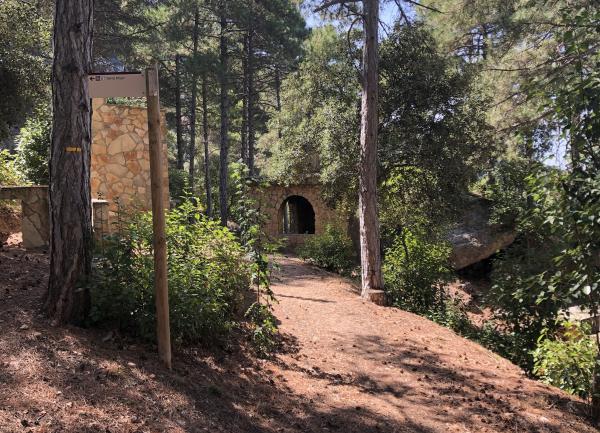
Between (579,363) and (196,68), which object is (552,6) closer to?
(579,363)

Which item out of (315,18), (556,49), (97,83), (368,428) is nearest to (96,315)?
(97,83)

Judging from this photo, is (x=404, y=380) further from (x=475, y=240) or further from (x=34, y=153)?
(x=475, y=240)

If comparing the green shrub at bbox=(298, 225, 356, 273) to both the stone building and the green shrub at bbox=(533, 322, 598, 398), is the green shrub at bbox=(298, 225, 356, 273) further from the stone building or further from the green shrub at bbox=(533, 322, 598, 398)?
the green shrub at bbox=(533, 322, 598, 398)

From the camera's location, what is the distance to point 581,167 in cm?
414

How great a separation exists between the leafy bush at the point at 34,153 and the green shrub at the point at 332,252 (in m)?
7.20

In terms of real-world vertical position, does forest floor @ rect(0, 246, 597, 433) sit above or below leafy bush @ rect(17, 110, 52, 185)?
below

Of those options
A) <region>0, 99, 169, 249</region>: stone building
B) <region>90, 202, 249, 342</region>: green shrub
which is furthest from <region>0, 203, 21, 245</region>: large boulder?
<region>90, 202, 249, 342</region>: green shrub

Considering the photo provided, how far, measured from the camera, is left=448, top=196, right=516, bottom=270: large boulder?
1286cm

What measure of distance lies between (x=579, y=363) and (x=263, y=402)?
317 cm

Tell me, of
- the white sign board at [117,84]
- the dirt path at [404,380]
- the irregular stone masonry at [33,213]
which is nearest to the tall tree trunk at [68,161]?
the white sign board at [117,84]

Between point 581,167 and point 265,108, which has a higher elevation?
point 265,108

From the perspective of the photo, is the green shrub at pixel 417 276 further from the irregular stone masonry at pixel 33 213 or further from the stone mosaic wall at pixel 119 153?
the irregular stone masonry at pixel 33 213

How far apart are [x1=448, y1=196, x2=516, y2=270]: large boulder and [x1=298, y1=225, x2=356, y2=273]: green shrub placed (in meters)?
2.77

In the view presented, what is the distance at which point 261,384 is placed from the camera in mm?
4129
